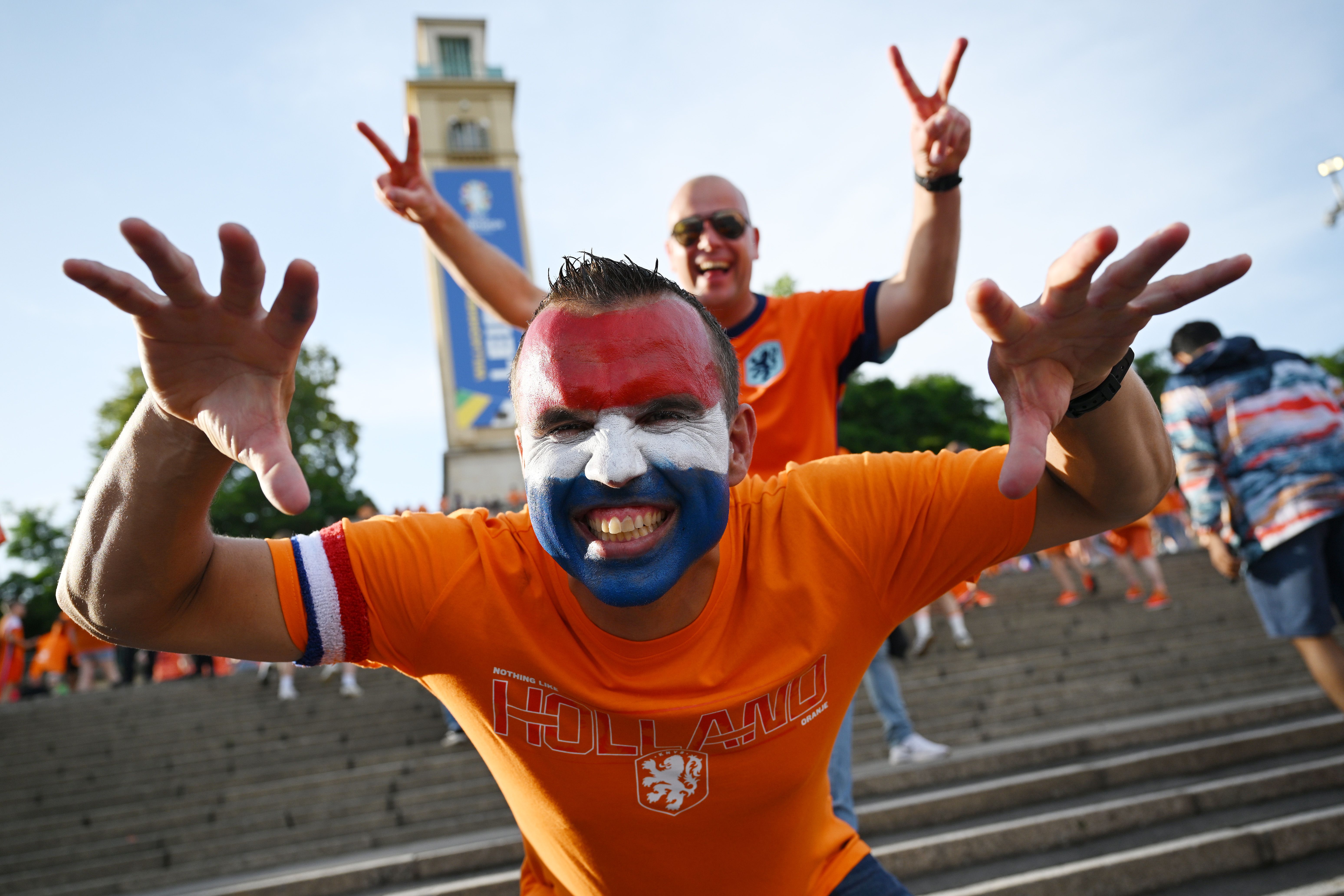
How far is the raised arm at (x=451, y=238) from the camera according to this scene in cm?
336

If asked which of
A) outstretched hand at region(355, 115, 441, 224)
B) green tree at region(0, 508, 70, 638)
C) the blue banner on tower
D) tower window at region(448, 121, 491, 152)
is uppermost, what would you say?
tower window at region(448, 121, 491, 152)

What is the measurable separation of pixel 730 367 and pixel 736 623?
A: 603 mm

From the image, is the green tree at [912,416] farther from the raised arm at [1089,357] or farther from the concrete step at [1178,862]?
the raised arm at [1089,357]

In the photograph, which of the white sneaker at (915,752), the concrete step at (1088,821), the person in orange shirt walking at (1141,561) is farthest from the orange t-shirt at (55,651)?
the person in orange shirt walking at (1141,561)

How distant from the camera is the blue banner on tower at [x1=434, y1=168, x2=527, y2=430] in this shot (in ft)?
86.1

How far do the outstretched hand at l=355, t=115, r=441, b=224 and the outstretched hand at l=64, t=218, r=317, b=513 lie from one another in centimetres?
200

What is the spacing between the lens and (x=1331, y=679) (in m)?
3.89

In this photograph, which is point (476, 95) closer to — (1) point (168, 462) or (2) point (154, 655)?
(2) point (154, 655)

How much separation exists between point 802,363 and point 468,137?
3084 cm

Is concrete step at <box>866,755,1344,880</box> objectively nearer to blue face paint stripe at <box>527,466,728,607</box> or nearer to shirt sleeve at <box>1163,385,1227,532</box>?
shirt sleeve at <box>1163,385,1227,532</box>

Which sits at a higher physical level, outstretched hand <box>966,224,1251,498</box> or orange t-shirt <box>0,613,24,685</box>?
outstretched hand <box>966,224,1251,498</box>

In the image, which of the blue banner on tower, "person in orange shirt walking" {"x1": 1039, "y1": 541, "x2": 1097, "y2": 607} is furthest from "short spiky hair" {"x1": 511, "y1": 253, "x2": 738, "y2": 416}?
the blue banner on tower

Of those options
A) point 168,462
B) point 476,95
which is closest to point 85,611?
point 168,462

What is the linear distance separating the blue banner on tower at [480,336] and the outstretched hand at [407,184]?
21280 millimetres
